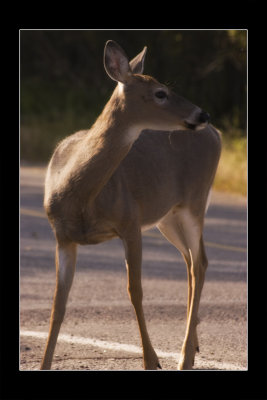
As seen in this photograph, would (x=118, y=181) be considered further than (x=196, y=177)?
No

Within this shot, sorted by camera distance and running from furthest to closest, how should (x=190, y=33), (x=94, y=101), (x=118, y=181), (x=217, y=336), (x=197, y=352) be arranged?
(x=94, y=101), (x=190, y=33), (x=217, y=336), (x=197, y=352), (x=118, y=181)

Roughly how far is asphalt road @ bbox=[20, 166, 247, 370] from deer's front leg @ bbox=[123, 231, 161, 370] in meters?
0.24

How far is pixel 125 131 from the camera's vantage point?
633 centimetres

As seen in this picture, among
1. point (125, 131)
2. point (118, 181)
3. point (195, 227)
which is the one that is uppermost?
point (125, 131)

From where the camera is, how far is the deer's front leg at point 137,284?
673 centimetres

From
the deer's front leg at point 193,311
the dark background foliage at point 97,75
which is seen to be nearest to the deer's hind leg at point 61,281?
the deer's front leg at point 193,311

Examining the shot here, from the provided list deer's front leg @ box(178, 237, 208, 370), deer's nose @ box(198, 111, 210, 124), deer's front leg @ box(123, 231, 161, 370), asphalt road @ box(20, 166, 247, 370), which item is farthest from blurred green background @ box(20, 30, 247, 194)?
deer's nose @ box(198, 111, 210, 124)

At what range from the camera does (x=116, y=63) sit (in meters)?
6.34

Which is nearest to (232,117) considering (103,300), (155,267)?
(155,267)

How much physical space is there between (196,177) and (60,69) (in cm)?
2704

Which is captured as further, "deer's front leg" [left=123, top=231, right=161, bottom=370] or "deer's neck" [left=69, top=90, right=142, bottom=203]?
"deer's front leg" [left=123, top=231, right=161, bottom=370]

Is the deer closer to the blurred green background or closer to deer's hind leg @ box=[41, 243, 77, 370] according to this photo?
deer's hind leg @ box=[41, 243, 77, 370]

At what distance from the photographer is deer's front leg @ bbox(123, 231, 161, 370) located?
673cm
